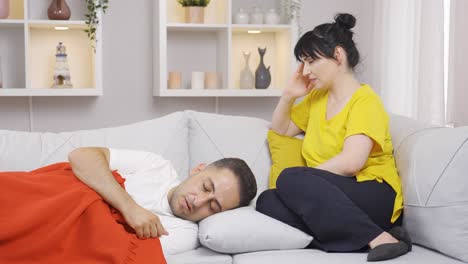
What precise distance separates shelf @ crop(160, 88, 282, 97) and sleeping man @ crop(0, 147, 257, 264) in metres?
1.42

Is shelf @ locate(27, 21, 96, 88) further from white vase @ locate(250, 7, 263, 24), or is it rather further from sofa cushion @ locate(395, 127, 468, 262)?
sofa cushion @ locate(395, 127, 468, 262)

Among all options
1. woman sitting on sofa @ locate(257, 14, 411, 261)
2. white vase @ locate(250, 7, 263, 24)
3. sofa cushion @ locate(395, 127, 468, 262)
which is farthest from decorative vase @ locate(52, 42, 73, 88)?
sofa cushion @ locate(395, 127, 468, 262)

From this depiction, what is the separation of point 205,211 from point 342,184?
467 millimetres

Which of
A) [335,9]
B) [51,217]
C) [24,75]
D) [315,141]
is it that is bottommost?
[51,217]

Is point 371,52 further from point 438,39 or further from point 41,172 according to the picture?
point 41,172

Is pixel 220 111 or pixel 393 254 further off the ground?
pixel 220 111

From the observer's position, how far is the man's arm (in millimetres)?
1871

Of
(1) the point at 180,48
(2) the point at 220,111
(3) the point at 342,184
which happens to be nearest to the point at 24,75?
(1) the point at 180,48

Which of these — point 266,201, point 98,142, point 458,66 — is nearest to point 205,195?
point 266,201

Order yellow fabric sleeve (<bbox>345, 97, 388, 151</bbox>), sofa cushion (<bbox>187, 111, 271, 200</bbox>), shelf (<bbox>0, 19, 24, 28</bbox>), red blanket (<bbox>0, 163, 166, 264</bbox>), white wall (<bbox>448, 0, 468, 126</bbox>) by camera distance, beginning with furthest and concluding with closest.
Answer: shelf (<bbox>0, 19, 24, 28</bbox>)
white wall (<bbox>448, 0, 468, 126</bbox>)
sofa cushion (<bbox>187, 111, 271, 200</bbox>)
yellow fabric sleeve (<bbox>345, 97, 388, 151</bbox>)
red blanket (<bbox>0, 163, 166, 264</bbox>)

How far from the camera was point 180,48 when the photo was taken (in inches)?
155

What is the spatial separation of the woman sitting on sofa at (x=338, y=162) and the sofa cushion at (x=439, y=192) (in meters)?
0.07

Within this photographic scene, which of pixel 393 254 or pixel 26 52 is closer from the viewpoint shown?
pixel 393 254

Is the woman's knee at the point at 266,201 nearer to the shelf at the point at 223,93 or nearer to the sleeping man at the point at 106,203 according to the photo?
the sleeping man at the point at 106,203
